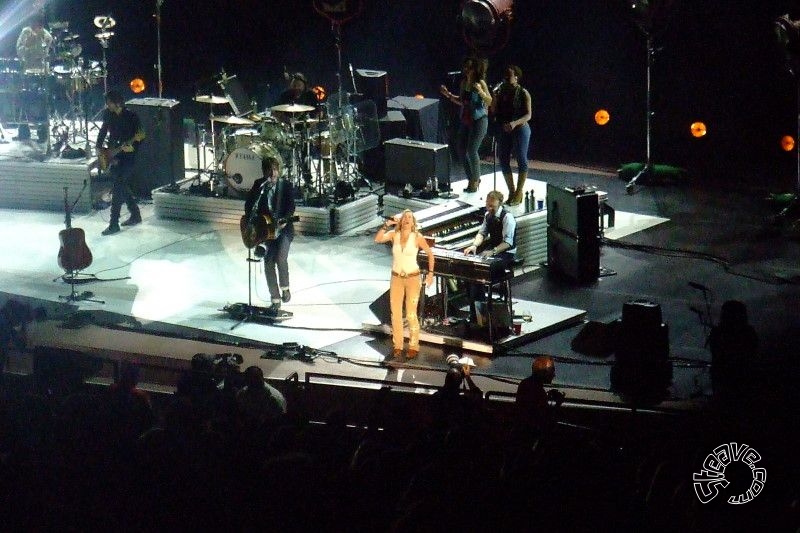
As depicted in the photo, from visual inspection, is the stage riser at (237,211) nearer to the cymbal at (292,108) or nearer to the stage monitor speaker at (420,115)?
the cymbal at (292,108)

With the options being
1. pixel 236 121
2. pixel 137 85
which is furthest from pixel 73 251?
pixel 137 85

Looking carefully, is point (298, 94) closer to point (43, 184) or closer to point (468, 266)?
point (43, 184)

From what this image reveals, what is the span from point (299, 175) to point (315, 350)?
16.8ft

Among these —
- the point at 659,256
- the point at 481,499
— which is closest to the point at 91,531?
the point at 481,499

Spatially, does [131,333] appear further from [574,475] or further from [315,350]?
[574,475]

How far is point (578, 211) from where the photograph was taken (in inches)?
562

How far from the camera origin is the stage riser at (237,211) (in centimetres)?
1681

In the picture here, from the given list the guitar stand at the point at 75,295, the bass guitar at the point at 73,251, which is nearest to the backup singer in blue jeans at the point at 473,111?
the bass guitar at the point at 73,251

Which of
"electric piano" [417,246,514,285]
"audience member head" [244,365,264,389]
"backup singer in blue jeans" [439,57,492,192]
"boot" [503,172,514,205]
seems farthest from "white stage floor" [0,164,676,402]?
"audience member head" [244,365,264,389]

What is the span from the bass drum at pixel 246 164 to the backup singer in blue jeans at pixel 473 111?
224 cm

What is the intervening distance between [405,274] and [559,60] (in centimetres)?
867

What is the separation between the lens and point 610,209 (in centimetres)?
1602

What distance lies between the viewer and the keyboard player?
1298cm

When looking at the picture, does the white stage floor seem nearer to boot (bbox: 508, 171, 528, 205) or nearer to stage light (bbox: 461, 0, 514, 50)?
Result: boot (bbox: 508, 171, 528, 205)
